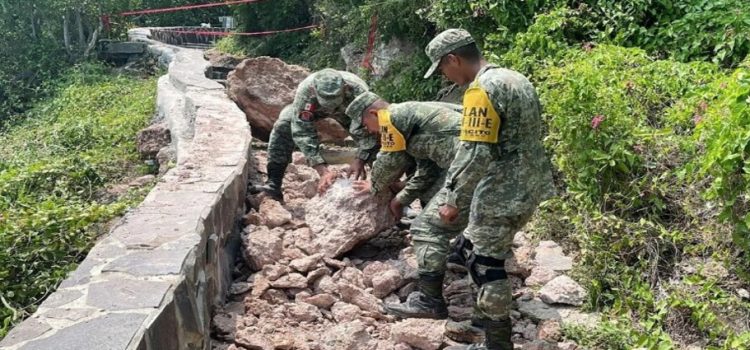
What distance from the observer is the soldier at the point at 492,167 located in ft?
10.6

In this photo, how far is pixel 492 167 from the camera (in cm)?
341

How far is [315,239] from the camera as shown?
4594 millimetres

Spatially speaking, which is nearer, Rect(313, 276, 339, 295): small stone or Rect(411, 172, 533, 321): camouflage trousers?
Rect(411, 172, 533, 321): camouflage trousers

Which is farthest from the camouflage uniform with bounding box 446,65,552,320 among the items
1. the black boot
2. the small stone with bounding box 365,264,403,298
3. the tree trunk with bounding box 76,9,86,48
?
the tree trunk with bounding box 76,9,86,48

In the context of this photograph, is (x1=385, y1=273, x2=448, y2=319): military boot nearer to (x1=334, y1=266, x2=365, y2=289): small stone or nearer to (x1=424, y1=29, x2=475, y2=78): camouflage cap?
(x1=334, y1=266, x2=365, y2=289): small stone

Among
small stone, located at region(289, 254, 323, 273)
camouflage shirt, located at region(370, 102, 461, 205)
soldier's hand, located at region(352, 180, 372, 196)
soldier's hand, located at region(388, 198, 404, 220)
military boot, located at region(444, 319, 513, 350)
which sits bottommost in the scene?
small stone, located at region(289, 254, 323, 273)

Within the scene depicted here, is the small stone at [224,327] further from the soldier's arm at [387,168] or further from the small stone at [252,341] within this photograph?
the soldier's arm at [387,168]

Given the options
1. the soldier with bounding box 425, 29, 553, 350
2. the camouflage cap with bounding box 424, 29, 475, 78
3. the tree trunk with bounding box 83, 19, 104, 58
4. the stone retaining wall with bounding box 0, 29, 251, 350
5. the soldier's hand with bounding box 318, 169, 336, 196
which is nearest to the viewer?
the stone retaining wall with bounding box 0, 29, 251, 350

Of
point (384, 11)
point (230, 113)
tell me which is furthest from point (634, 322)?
point (384, 11)

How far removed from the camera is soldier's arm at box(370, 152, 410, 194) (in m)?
4.22

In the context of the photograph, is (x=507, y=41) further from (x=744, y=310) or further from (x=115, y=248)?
(x=115, y=248)

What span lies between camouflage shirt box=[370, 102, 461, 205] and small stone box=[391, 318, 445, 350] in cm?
100

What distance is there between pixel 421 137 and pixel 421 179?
1.10 ft

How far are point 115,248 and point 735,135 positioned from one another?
288 centimetres
